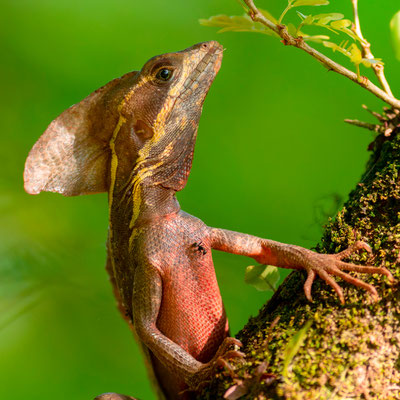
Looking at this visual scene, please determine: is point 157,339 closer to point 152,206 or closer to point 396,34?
point 152,206

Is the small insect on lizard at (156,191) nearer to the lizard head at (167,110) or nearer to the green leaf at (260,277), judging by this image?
the lizard head at (167,110)

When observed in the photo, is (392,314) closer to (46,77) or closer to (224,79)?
(224,79)

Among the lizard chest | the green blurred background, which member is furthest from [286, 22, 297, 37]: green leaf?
the green blurred background

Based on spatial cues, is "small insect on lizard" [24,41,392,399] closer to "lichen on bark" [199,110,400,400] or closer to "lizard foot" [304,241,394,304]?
"lizard foot" [304,241,394,304]

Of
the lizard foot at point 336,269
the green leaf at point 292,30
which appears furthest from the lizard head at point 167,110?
the lizard foot at point 336,269

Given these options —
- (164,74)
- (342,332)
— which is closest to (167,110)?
(164,74)

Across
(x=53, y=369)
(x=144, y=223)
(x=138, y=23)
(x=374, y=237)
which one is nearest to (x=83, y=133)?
(x=144, y=223)
